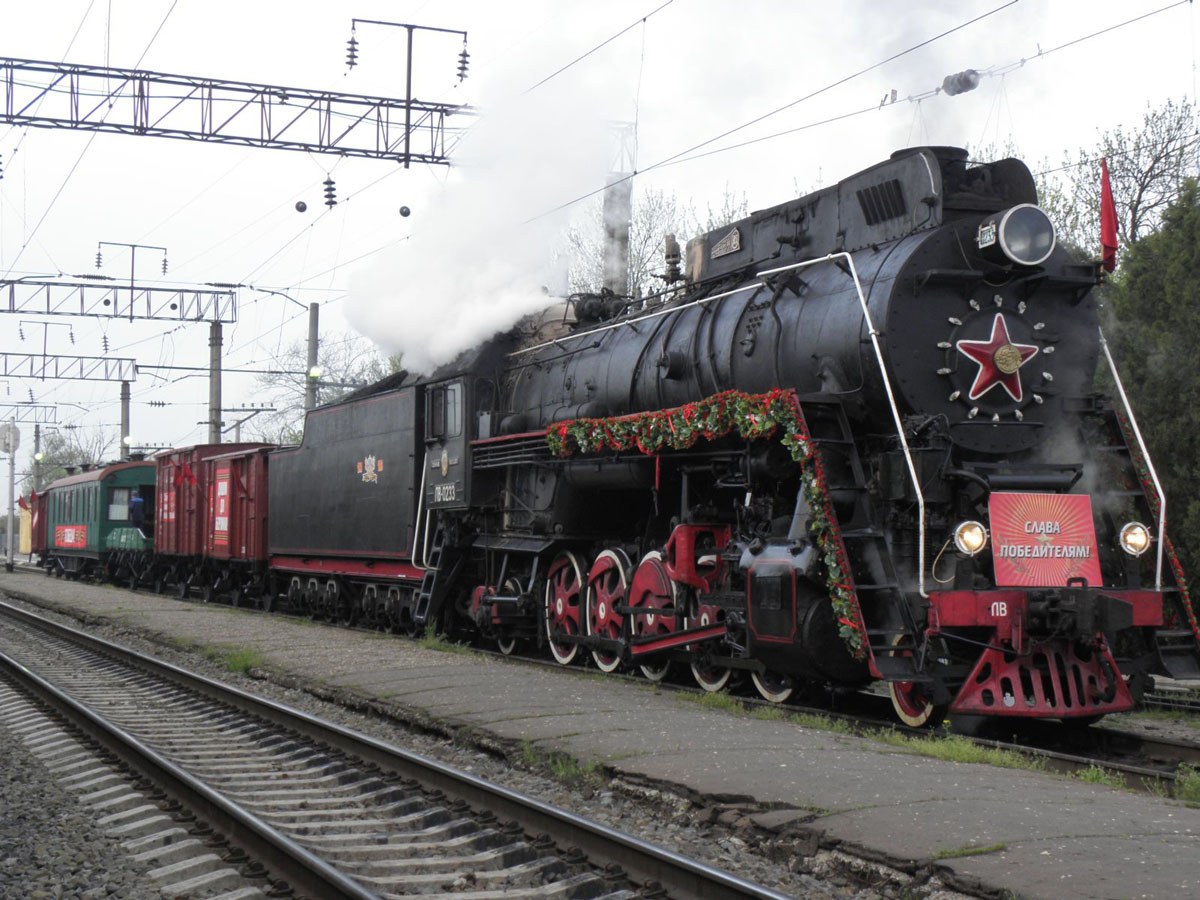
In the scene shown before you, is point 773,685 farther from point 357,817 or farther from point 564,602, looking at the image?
point 357,817

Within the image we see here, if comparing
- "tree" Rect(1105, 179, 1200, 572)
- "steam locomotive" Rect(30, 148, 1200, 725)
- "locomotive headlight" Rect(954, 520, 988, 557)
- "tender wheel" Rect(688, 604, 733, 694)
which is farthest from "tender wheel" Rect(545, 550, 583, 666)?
"tree" Rect(1105, 179, 1200, 572)

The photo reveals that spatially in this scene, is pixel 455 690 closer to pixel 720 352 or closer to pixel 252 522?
pixel 720 352

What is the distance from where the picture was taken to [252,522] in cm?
2098

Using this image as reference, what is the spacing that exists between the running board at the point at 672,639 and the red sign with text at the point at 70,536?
26412mm

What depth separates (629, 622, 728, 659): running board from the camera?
966 cm

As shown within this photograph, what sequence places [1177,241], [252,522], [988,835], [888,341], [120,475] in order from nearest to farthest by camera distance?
[988,835] → [888,341] → [1177,241] → [252,522] → [120,475]

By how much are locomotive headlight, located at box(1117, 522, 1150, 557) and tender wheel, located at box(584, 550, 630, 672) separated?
167 inches

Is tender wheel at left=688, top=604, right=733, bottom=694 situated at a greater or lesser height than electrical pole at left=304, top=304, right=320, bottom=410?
lesser

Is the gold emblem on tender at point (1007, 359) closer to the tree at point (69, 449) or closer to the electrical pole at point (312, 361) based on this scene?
the electrical pole at point (312, 361)

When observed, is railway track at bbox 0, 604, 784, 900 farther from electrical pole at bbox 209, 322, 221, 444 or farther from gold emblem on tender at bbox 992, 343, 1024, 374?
electrical pole at bbox 209, 322, 221, 444

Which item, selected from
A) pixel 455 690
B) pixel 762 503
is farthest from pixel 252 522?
pixel 762 503

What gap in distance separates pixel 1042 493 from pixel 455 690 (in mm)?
4786

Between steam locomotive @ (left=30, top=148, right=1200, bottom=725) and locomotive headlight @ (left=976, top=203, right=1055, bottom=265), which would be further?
locomotive headlight @ (left=976, top=203, right=1055, bottom=265)

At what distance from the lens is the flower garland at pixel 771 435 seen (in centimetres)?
805
